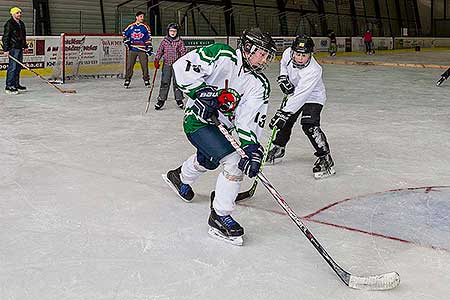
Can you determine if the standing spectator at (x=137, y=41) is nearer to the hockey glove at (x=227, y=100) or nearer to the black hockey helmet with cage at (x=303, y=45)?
the black hockey helmet with cage at (x=303, y=45)

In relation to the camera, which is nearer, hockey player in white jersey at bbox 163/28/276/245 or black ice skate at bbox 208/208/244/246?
hockey player in white jersey at bbox 163/28/276/245

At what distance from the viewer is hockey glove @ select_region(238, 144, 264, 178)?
2740 mm

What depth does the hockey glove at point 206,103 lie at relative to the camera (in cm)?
278

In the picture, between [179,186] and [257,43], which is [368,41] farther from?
[257,43]

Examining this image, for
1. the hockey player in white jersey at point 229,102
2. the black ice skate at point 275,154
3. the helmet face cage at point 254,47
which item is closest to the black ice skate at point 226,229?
the hockey player in white jersey at point 229,102

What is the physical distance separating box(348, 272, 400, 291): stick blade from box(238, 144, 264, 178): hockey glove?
679 millimetres

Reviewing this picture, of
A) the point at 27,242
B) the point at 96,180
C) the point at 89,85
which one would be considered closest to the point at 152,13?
the point at 89,85

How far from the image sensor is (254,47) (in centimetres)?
275

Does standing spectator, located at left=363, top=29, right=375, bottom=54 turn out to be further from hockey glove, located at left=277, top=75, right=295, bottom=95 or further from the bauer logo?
the bauer logo

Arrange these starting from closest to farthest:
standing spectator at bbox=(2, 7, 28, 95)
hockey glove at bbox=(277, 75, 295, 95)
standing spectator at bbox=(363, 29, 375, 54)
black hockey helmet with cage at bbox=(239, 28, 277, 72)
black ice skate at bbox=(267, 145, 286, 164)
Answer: black hockey helmet with cage at bbox=(239, 28, 277, 72) < hockey glove at bbox=(277, 75, 295, 95) < black ice skate at bbox=(267, 145, 286, 164) < standing spectator at bbox=(2, 7, 28, 95) < standing spectator at bbox=(363, 29, 375, 54)

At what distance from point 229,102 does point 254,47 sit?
30 cm

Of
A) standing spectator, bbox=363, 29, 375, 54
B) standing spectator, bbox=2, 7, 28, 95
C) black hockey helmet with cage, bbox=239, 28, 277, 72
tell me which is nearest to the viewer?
black hockey helmet with cage, bbox=239, 28, 277, 72

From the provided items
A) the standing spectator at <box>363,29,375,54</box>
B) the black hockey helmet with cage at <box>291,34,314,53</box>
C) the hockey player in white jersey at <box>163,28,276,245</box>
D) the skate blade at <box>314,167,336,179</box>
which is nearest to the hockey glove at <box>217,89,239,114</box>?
the hockey player in white jersey at <box>163,28,276,245</box>

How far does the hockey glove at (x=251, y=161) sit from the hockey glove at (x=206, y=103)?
0.24 metres
